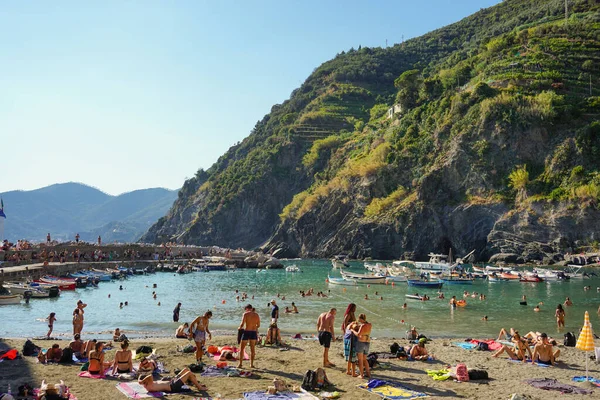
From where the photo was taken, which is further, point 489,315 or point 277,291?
point 277,291

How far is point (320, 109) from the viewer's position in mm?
166500

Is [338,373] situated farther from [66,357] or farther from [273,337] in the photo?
[66,357]

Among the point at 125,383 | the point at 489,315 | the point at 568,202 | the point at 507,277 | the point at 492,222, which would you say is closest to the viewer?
the point at 125,383

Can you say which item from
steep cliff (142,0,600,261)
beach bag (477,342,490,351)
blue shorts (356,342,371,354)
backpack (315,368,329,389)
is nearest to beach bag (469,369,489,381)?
blue shorts (356,342,371,354)

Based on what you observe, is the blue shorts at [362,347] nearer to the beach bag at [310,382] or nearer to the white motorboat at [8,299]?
the beach bag at [310,382]

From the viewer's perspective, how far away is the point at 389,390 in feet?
45.3

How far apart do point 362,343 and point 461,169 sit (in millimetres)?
83014

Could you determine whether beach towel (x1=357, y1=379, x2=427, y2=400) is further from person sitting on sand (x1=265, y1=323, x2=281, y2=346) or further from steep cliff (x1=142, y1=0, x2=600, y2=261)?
steep cliff (x1=142, y1=0, x2=600, y2=261)

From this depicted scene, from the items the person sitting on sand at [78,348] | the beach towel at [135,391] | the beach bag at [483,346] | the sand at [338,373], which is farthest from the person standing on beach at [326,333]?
the person sitting on sand at [78,348]

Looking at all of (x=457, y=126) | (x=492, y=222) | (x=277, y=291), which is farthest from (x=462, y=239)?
(x=277, y=291)

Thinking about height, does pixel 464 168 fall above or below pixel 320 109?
below

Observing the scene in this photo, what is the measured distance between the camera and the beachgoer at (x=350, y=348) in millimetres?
15023

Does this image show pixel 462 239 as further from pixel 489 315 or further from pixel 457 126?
pixel 489 315

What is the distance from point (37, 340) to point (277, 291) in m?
30.6
